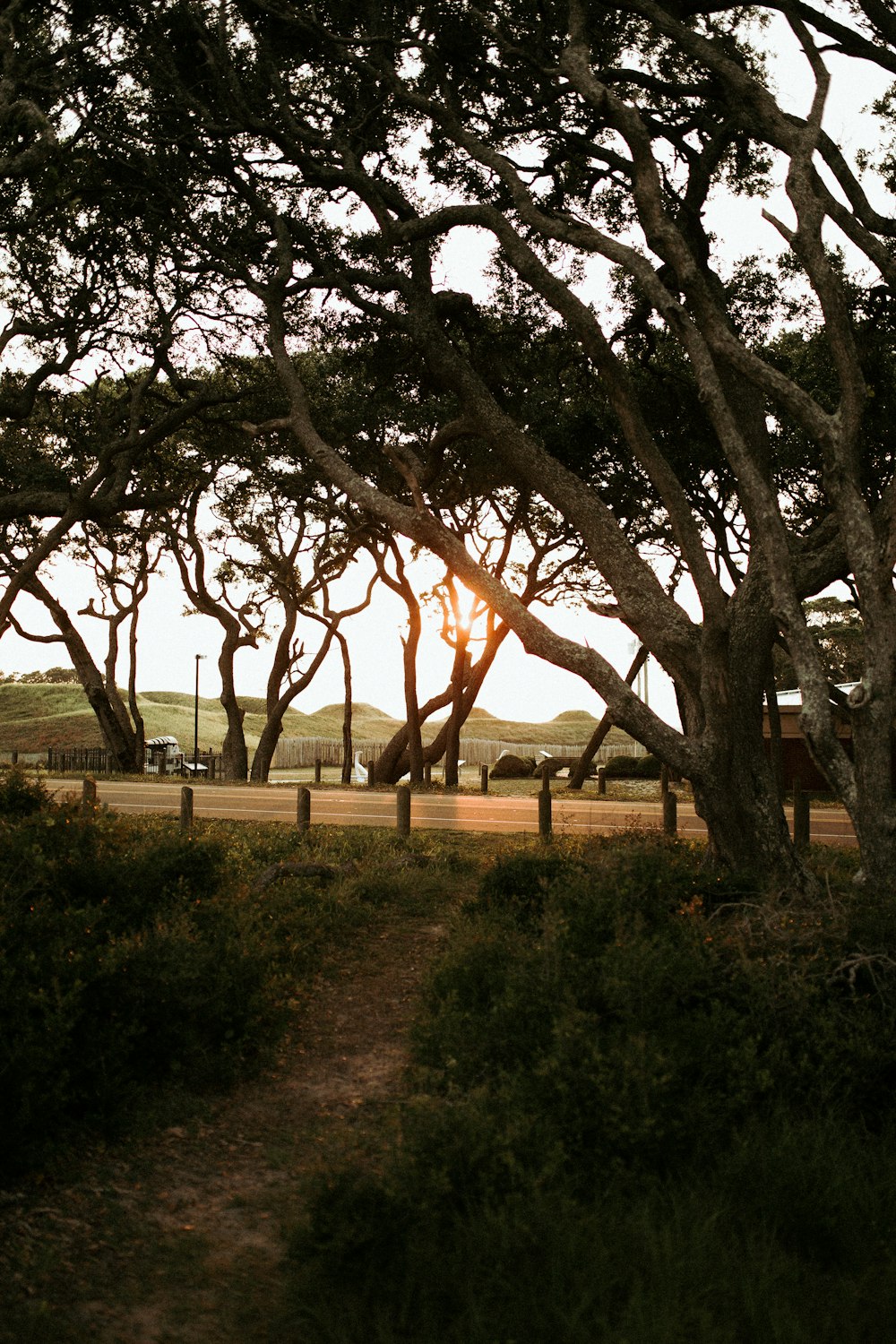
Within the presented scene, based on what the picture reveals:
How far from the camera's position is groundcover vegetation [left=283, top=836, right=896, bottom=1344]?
177 inches

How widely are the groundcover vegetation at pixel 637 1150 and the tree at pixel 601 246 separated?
247cm

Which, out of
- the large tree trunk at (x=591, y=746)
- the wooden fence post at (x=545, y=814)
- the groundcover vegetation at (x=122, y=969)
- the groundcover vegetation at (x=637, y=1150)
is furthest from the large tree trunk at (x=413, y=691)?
the groundcover vegetation at (x=637, y=1150)

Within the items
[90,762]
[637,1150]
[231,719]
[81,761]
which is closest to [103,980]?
[637,1150]

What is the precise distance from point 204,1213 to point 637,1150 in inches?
88.8

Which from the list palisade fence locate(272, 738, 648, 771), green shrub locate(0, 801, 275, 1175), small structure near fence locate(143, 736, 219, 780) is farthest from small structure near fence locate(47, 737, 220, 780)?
green shrub locate(0, 801, 275, 1175)

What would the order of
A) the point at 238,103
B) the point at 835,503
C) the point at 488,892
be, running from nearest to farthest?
the point at 835,503, the point at 488,892, the point at 238,103

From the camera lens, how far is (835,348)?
11.0 metres

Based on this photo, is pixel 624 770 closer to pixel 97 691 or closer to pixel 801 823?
pixel 97 691

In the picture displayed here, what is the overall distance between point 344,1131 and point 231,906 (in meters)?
3.79

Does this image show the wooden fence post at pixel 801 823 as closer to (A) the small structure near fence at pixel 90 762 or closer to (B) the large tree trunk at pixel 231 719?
(B) the large tree trunk at pixel 231 719

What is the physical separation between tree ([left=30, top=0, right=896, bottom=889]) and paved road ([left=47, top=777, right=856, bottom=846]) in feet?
19.9

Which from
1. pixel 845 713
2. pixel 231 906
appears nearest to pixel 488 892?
pixel 231 906

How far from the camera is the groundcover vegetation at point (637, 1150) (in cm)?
450

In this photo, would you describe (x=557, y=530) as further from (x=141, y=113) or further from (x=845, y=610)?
(x=845, y=610)
